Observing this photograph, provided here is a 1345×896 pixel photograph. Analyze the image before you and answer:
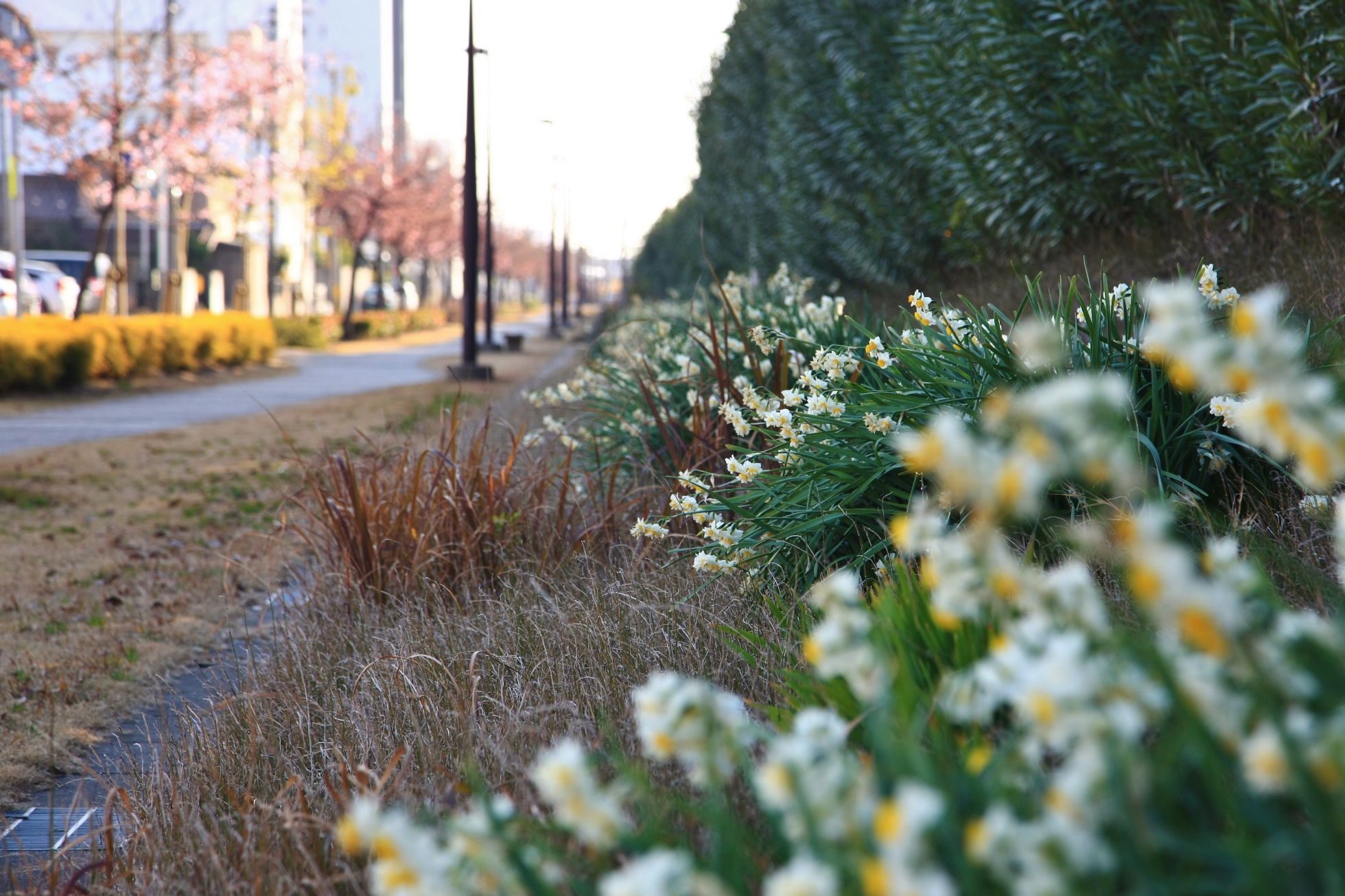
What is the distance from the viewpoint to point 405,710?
127 inches

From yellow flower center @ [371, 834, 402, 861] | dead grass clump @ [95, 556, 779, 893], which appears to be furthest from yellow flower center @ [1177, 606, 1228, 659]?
dead grass clump @ [95, 556, 779, 893]

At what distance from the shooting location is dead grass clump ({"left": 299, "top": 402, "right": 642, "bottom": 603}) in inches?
180

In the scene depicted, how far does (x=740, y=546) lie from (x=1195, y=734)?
2299 mm

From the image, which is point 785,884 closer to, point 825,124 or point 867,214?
point 867,214

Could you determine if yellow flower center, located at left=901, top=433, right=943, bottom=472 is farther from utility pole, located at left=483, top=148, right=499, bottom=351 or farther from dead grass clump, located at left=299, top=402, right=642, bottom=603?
utility pole, located at left=483, top=148, right=499, bottom=351

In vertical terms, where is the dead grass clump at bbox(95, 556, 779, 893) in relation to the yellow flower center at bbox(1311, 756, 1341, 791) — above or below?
below

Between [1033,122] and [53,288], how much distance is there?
101 feet

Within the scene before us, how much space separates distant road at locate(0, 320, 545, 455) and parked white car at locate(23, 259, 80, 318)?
7614 millimetres

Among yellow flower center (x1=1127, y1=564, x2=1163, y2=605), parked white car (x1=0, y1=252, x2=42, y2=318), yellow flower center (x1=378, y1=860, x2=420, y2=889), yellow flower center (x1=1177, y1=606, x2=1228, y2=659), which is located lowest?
yellow flower center (x1=378, y1=860, x2=420, y2=889)

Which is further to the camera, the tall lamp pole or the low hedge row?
the tall lamp pole

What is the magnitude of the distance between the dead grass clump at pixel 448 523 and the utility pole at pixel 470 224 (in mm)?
11509

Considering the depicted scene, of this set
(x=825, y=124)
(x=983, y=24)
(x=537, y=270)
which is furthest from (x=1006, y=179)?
(x=537, y=270)

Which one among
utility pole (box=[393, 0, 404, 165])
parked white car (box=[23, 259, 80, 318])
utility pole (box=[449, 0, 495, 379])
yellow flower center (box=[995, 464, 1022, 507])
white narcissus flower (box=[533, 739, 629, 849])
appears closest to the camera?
yellow flower center (box=[995, 464, 1022, 507])

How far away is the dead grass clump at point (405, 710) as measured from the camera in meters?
2.54
